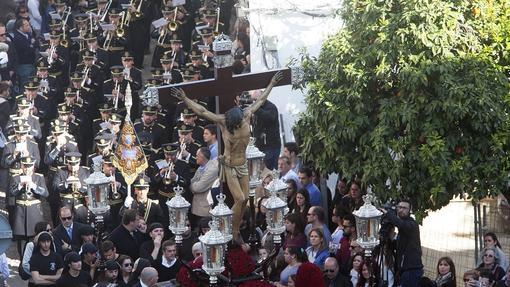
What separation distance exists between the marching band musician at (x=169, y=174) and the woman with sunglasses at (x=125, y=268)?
13.0ft

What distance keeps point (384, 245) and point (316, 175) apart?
12.7ft

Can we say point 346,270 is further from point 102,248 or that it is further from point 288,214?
point 102,248

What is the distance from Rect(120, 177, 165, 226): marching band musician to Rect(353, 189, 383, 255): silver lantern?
596 cm

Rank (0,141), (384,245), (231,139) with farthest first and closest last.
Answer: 1. (0,141)
2. (384,245)
3. (231,139)

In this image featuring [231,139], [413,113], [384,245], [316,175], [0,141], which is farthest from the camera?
[0,141]

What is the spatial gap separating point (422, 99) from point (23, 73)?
10.6m

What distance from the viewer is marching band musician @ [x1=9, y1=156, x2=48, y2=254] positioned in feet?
82.2

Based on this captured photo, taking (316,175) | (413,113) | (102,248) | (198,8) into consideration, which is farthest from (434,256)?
(198,8)

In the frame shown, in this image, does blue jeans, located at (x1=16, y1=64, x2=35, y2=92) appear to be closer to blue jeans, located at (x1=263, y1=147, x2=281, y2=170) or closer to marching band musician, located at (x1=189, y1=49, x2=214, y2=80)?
marching band musician, located at (x1=189, y1=49, x2=214, y2=80)

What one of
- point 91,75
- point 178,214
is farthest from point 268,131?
point 178,214

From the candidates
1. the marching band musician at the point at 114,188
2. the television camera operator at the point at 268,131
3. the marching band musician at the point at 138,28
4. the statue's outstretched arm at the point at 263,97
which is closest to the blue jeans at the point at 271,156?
the television camera operator at the point at 268,131

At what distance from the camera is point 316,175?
23844 mm

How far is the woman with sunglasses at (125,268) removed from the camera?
2086 cm

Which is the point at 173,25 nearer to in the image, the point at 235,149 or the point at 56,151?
the point at 56,151
